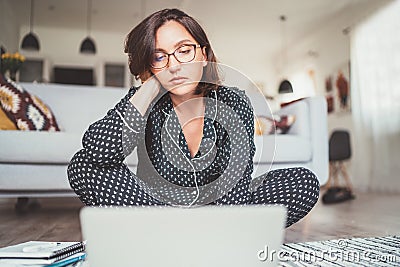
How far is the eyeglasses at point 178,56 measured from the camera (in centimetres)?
87

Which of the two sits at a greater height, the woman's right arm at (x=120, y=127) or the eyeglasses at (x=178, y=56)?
the eyeglasses at (x=178, y=56)

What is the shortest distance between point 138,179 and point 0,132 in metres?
1.12

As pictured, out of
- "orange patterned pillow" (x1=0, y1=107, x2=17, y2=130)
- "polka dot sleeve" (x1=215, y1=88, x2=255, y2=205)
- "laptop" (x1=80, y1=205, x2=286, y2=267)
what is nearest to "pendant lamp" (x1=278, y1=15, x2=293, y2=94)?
"orange patterned pillow" (x1=0, y1=107, x2=17, y2=130)

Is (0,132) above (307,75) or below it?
below

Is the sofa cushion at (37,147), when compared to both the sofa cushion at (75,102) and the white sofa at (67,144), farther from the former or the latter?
the sofa cushion at (75,102)

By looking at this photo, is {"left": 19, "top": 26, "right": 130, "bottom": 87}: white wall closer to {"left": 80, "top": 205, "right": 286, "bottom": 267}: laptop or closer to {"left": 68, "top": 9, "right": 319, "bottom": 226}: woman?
{"left": 68, "top": 9, "right": 319, "bottom": 226}: woman

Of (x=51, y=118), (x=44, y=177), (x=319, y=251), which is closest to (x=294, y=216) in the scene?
(x=319, y=251)

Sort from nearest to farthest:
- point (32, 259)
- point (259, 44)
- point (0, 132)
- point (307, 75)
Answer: point (32, 259) < point (0, 132) < point (307, 75) < point (259, 44)

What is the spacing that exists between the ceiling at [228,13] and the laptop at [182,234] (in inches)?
184

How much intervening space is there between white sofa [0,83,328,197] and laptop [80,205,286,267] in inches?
21.3

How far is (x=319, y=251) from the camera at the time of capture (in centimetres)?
102

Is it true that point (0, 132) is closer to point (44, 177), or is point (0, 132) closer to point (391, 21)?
point (44, 177)

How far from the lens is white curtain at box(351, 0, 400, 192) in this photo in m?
4.23

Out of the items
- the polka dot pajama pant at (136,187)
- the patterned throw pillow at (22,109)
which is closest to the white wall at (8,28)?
the patterned throw pillow at (22,109)
